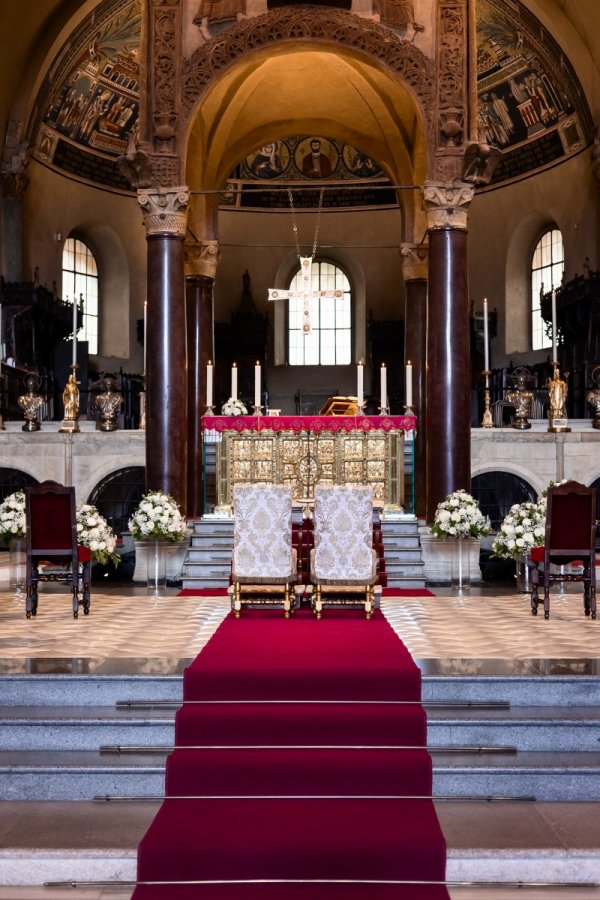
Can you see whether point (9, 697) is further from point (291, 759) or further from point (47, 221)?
point (47, 221)

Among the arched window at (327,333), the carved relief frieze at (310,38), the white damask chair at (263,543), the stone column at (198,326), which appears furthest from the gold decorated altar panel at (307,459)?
the arched window at (327,333)

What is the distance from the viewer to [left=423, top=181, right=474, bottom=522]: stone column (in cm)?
1342

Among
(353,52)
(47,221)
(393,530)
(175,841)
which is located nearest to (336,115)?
(353,52)

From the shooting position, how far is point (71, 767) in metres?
5.76

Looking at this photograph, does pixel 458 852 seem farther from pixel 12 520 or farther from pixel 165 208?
pixel 165 208

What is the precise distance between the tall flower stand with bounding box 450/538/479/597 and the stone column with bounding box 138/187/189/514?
3550 millimetres

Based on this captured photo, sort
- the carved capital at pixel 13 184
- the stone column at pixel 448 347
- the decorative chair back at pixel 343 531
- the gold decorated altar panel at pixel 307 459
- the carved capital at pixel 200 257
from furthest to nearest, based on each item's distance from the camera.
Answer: the carved capital at pixel 13 184 → the carved capital at pixel 200 257 → the gold decorated altar panel at pixel 307 459 → the stone column at pixel 448 347 → the decorative chair back at pixel 343 531

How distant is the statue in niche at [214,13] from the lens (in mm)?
13852

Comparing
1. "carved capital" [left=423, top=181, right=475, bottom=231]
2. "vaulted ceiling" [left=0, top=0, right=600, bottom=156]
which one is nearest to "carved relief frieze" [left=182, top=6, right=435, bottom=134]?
"carved capital" [left=423, top=181, right=475, bottom=231]

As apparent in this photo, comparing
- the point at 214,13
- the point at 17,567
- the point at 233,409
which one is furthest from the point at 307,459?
the point at 214,13

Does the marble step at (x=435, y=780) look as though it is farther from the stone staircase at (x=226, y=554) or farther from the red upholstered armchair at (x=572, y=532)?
the stone staircase at (x=226, y=554)

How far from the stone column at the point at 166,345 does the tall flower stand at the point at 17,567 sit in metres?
2.28

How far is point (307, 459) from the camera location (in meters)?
13.7

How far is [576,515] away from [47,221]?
48.2ft
